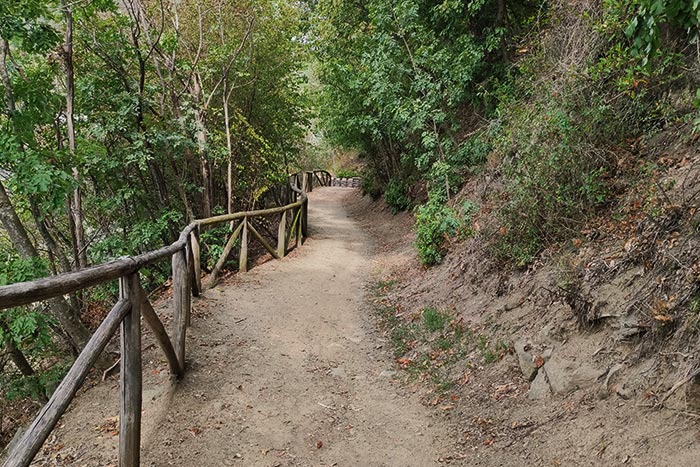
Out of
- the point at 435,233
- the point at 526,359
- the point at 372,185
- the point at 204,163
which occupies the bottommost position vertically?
the point at 526,359

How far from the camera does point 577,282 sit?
3.72m

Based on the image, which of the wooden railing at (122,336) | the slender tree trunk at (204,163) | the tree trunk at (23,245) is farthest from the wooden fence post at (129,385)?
the slender tree trunk at (204,163)

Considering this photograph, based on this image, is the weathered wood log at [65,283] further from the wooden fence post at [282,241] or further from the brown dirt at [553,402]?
the wooden fence post at [282,241]

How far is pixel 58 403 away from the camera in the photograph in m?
1.98

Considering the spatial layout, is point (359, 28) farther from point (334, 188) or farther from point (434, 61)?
point (334, 188)

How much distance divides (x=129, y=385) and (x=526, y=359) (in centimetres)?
309

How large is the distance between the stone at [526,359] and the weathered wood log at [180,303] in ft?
10.2

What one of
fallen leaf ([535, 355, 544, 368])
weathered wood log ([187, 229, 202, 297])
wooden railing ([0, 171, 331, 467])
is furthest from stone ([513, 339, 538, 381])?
weathered wood log ([187, 229, 202, 297])

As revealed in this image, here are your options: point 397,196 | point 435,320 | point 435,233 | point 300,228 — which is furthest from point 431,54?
point 397,196

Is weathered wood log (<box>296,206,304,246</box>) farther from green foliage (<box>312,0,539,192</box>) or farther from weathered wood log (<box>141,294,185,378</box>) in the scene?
weathered wood log (<box>141,294,185,378</box>)

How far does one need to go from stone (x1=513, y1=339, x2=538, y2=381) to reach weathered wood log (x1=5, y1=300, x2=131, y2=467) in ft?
10.4

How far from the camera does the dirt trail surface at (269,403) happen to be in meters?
3.24

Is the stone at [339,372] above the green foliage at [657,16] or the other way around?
the other way around

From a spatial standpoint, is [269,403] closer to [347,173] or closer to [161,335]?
[161,335]
